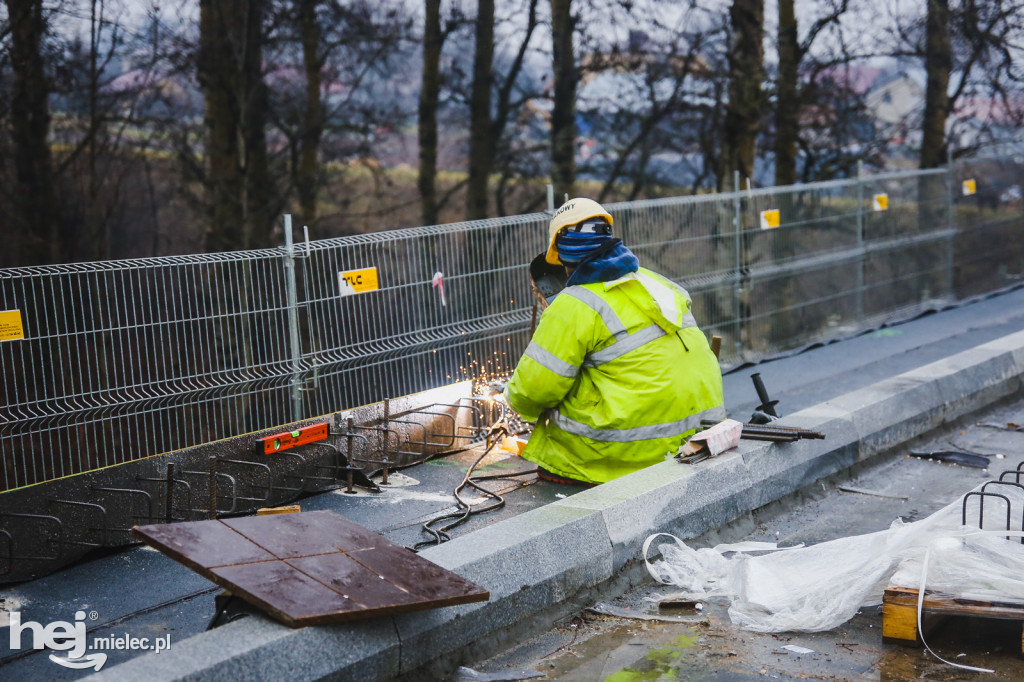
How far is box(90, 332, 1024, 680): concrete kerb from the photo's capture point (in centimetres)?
338

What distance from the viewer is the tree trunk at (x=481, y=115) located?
18.1 m

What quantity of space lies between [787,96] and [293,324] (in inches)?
481

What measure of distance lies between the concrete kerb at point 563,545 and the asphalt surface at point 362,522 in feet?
3.72

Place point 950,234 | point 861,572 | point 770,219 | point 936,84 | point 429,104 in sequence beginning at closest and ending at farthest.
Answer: point 861,572
point 770,219
point 950,234
point 429,104
point 936,84

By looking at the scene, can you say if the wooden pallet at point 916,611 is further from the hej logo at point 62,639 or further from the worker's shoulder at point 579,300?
the hej logo at point 62,639

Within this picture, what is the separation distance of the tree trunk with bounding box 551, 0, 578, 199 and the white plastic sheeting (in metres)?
10.9

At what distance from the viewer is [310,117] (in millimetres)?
19297

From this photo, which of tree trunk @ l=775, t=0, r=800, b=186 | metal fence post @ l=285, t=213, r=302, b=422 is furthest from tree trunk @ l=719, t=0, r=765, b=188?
metal fence post @ l=285, t=213, r=302, b=422

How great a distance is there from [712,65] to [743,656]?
53.9 ft

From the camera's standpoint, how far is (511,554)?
14.3 ft

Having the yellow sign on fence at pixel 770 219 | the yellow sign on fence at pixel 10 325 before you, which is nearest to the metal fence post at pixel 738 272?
the yellow sign on fence at pixel 770 219

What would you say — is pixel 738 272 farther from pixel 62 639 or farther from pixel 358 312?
pixel 62 639

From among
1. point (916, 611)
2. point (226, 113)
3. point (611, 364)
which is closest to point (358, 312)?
point (611, 364)

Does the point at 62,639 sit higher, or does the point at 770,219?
the point at 770,219
